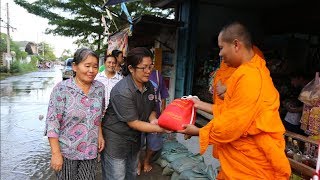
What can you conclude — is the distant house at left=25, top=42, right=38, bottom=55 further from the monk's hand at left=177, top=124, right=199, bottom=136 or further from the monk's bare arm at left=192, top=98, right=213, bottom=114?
the monk's hand at left=177, top=124, right=199, bottom=136

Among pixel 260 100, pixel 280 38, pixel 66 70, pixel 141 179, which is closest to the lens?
pixel 260 100

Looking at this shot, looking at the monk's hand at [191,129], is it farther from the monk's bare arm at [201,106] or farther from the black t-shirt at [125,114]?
the black t-shirt at [125,114]

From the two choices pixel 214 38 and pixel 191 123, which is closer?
pixel 191 123

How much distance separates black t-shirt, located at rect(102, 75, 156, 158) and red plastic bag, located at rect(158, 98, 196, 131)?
313mm

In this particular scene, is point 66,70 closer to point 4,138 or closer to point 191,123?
point 4,138

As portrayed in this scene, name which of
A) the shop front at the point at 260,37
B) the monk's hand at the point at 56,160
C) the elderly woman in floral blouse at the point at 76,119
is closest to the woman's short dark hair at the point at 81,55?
the elderly woman in floral blouse at the point at 76,119

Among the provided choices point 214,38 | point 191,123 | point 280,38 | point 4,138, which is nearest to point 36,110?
point 4,138

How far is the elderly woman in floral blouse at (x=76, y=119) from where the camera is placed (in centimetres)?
240

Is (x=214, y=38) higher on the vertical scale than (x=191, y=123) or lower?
higher

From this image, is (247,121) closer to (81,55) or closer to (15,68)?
(81,55)

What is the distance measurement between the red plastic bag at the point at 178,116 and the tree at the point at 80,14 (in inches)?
417

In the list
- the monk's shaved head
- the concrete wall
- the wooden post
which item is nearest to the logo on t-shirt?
the monk's shaved head

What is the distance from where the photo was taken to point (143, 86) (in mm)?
2668

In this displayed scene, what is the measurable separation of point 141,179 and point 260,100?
3022mm
